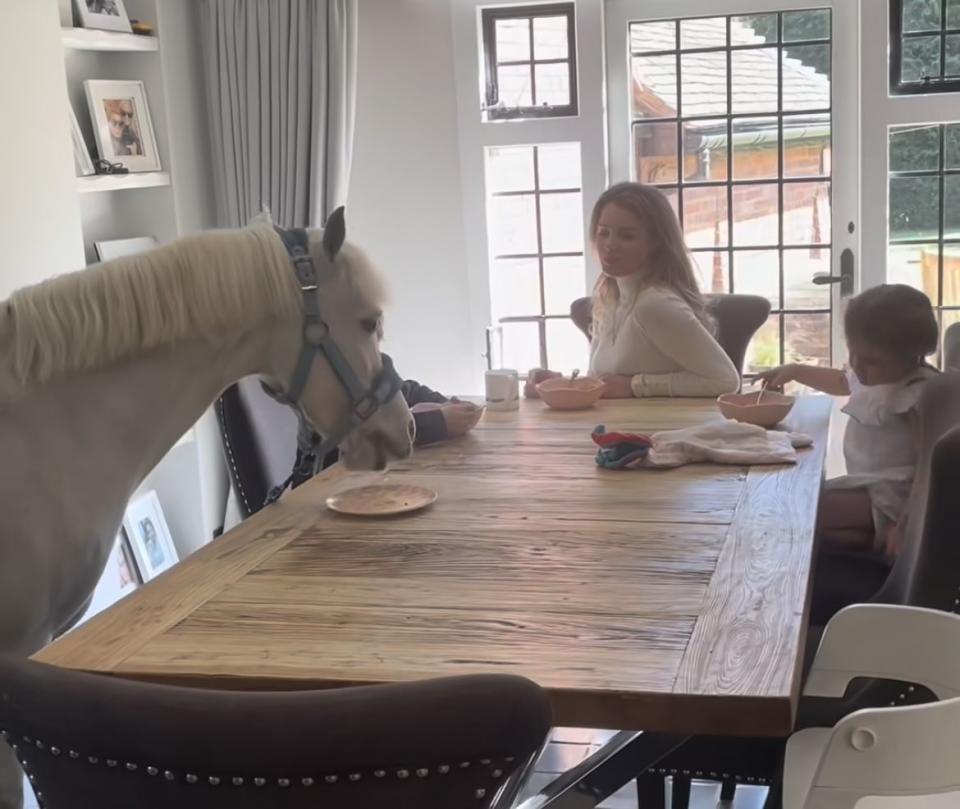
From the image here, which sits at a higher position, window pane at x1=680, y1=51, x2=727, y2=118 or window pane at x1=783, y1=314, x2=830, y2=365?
window pane at x1=680, y1=51, x2=727, y2=118

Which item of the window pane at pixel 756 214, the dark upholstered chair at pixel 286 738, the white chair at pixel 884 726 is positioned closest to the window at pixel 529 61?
the window pane at pixel 756 214

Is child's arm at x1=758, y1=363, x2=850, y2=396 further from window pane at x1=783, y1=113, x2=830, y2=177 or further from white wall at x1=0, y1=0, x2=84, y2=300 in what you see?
white wall at x1=0, y1=0, x2=84, y2=300

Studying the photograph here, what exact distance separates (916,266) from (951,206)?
0.74 ft

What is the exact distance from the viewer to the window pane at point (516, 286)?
427 cm

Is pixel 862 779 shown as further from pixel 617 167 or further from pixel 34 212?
pixel 617 167

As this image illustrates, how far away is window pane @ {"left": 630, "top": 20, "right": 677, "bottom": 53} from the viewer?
398 cm

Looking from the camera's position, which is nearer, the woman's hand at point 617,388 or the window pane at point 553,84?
the woman's hand at point 617,388

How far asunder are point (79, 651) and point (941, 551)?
1.10m

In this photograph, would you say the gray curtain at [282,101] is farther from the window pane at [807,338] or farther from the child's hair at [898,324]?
the child's hair at [898,324]

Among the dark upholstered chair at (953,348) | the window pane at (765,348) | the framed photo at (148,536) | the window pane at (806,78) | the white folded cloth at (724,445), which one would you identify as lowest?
the framed photo at (148,536)

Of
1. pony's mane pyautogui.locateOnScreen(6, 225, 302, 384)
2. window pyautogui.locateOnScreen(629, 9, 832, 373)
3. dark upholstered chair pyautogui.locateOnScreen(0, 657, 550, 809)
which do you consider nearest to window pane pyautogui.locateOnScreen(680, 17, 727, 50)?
window pyautogui.locateOnScreen(629, 9, 832, 373)

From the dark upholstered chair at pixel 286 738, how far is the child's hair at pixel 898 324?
63.2 inches

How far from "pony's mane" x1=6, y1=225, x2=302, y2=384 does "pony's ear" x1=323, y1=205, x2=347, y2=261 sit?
77 millimetres

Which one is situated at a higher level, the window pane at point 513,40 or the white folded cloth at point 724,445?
the window pane at point 513,40
